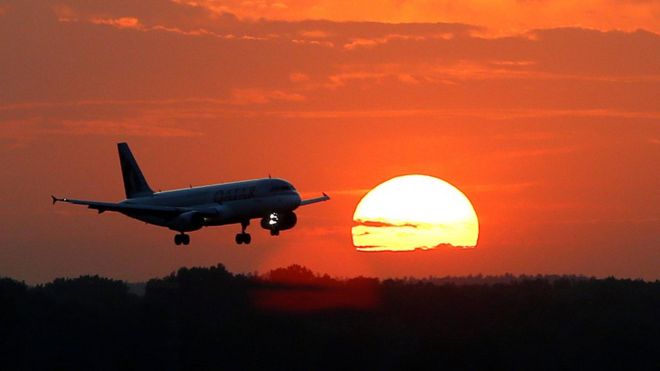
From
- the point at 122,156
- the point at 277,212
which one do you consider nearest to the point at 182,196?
the point at 277,212

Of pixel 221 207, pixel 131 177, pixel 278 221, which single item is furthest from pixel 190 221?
pixel 131 177

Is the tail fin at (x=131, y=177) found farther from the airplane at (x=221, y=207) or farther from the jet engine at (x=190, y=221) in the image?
the jet engine at (x=190, y=221)

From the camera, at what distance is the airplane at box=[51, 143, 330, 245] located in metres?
158

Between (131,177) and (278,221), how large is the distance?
119 feet

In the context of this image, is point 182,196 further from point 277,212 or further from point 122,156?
point 122,156

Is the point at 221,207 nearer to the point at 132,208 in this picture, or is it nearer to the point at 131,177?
the point at 132,208

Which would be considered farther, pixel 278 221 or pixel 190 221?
pixel 190 221

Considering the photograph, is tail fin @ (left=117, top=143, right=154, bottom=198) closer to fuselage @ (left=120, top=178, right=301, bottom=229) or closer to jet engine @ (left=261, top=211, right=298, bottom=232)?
fuselage @ (left=120, top=178, right=301, bottom=229)

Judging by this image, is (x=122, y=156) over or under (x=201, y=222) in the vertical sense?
over

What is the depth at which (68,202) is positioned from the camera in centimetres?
16075

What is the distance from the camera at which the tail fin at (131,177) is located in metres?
187

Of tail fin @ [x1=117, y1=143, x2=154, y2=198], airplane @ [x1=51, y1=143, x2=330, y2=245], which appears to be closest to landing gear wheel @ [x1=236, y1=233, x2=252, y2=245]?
airplane @ [x1=51, y1=143, x2=330, y2=245]

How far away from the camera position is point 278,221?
523 feet

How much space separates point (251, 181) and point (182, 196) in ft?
36.2
